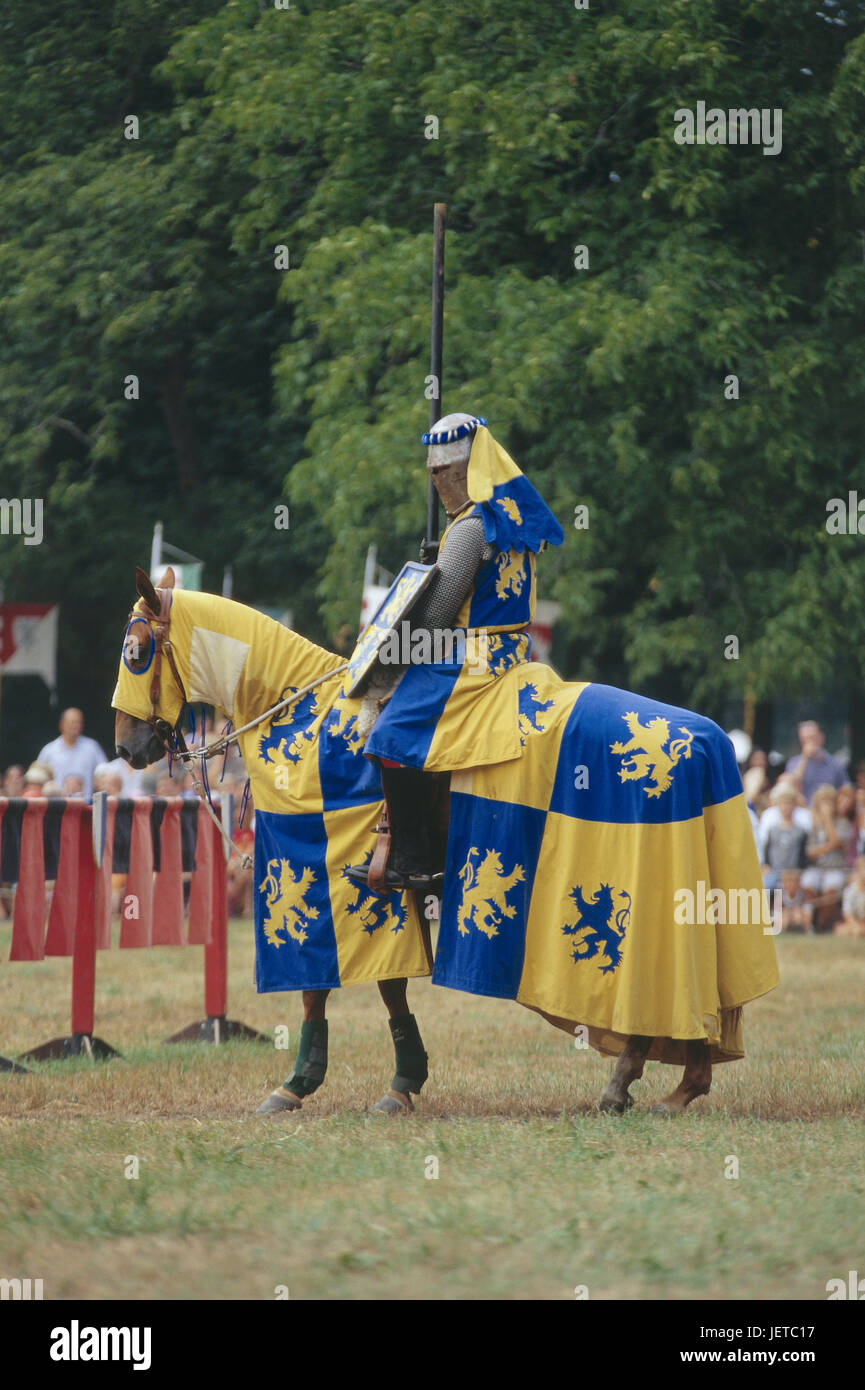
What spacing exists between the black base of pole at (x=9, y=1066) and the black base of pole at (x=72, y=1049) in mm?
365

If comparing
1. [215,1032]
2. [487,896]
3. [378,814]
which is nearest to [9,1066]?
[215,1032]

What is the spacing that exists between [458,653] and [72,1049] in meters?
3.51

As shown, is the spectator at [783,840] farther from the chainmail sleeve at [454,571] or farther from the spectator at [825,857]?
the chainmail sleeve at [454,571]

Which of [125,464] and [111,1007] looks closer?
[111,1007]

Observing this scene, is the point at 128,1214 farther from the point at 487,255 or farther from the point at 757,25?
the point at 757,25

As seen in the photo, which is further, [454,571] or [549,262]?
[549,262]

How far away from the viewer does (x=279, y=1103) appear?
25.2 ft

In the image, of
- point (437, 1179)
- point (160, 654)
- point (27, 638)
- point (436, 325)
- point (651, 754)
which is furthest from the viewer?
point (27, 638)

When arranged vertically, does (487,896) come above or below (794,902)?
above

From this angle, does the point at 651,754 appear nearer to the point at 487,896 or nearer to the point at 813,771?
the point at 487,896

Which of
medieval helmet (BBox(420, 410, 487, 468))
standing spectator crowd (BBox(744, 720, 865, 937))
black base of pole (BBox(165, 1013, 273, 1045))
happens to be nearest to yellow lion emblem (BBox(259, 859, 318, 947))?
medieval helmet (BBox(420, 410, 487, 468))
